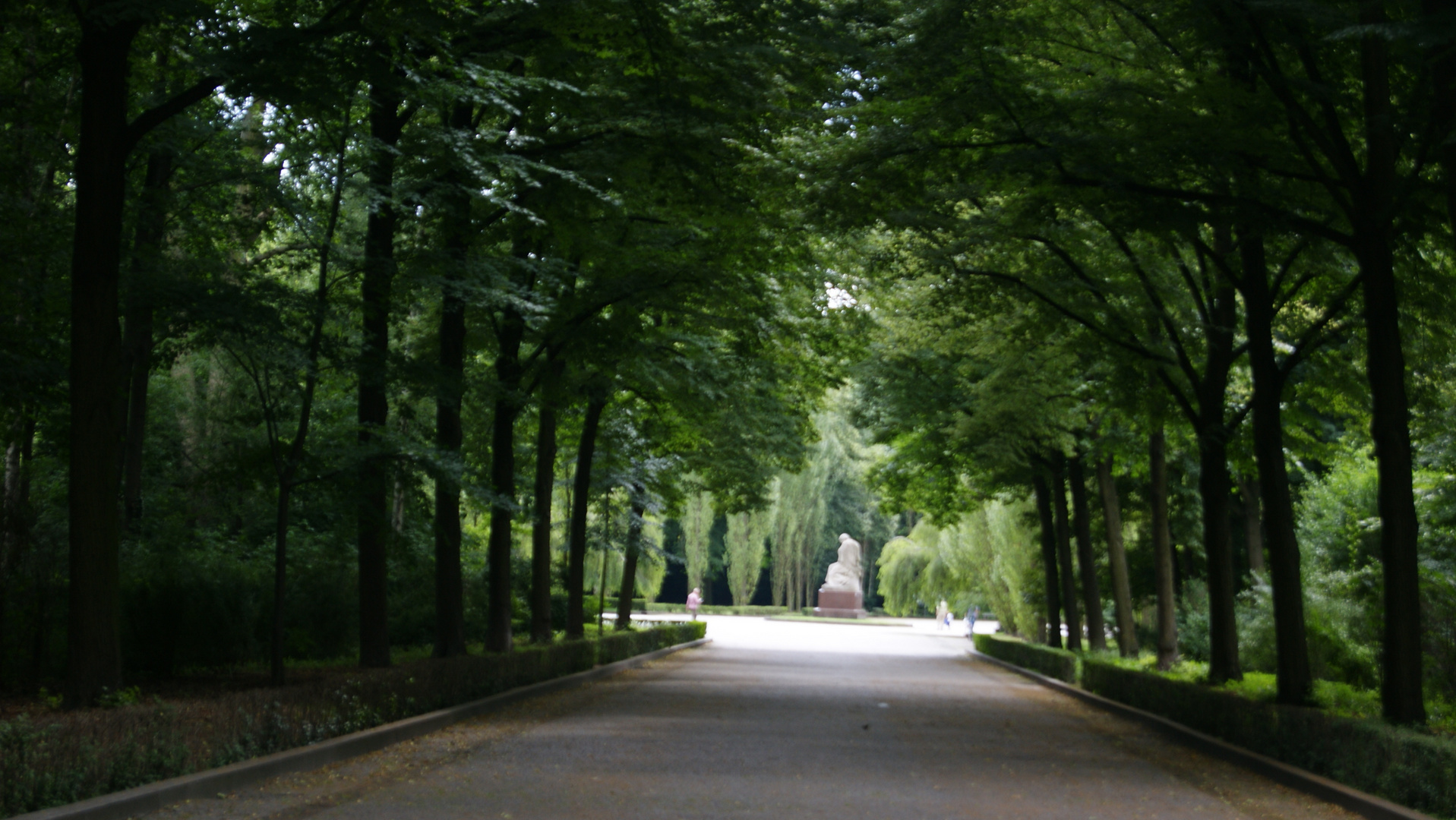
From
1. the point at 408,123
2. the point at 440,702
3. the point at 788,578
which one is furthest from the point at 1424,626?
the point at 788,578

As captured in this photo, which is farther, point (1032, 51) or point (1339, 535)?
point (1339, 535)

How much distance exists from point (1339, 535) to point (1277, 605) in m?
12.8

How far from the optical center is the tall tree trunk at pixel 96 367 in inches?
386

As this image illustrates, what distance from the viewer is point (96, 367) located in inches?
398

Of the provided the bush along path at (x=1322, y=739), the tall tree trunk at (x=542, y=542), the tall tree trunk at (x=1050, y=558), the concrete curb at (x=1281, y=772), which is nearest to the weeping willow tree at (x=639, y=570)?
the tall tree trunk at (x=1050, y=558)

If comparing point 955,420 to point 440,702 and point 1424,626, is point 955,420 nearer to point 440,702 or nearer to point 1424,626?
point 1424,626

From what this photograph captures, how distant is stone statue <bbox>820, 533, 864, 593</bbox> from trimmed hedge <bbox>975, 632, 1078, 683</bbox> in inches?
1215

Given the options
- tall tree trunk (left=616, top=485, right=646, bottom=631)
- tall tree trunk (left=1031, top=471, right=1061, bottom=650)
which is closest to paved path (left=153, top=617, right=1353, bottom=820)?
tall tree trunk (left=1031, top=471, right=1061, bottom=650)

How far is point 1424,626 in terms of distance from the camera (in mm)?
16469

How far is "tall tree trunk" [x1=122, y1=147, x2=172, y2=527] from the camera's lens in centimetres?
1103

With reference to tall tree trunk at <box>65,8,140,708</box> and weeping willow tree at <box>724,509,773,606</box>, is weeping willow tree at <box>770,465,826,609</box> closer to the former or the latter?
weeping willow tree at <box>724,509,773,606</box>

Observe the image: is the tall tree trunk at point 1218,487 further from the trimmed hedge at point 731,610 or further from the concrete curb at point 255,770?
the trimmed hedge at point 731,610

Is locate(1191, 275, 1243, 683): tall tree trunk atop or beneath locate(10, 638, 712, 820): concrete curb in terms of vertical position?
atop

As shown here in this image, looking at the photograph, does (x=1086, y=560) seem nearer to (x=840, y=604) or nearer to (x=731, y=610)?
(x=840, y=604)
